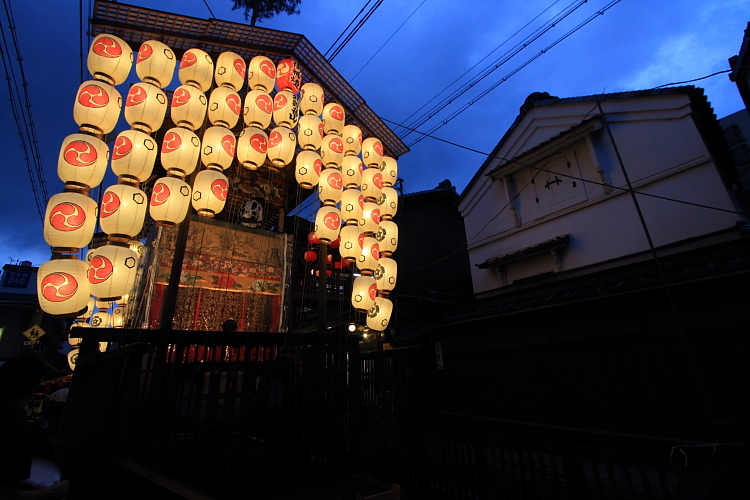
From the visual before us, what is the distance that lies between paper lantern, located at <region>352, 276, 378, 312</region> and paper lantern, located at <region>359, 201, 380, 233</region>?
65.0 inches

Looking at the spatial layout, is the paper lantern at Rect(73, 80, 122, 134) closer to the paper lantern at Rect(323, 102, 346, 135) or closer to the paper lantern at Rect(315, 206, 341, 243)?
the paper lantern at Rect(315, 206, 341, 243)

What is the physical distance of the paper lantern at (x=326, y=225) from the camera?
947 cm

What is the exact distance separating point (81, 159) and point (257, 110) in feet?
13.6

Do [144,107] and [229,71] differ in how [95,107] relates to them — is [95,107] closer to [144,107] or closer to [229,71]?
[144,107]

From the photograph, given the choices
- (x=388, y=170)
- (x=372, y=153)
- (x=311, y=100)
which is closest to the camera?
(x=311, y=100)

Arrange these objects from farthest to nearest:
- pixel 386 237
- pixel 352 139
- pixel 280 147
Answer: pixel 386 237 < pixel 352 139 < pixel 280 147

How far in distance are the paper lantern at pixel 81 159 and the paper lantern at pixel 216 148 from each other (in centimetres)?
201

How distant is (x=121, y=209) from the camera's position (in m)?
6.87

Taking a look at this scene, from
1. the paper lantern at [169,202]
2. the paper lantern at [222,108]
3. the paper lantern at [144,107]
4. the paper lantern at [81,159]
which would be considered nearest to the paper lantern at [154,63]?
the paper lantern at [144,107]

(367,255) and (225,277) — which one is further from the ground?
(225,277)

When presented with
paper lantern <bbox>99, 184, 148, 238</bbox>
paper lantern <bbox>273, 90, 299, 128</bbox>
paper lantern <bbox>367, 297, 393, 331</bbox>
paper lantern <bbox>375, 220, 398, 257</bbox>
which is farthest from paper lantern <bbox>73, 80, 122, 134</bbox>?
paper lantern <bbox>367, 297, 393, 331</bbox>

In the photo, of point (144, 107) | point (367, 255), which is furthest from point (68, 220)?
point (367, 255)

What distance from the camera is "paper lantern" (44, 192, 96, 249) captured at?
21.0 ft

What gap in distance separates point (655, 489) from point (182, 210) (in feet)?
35.2
